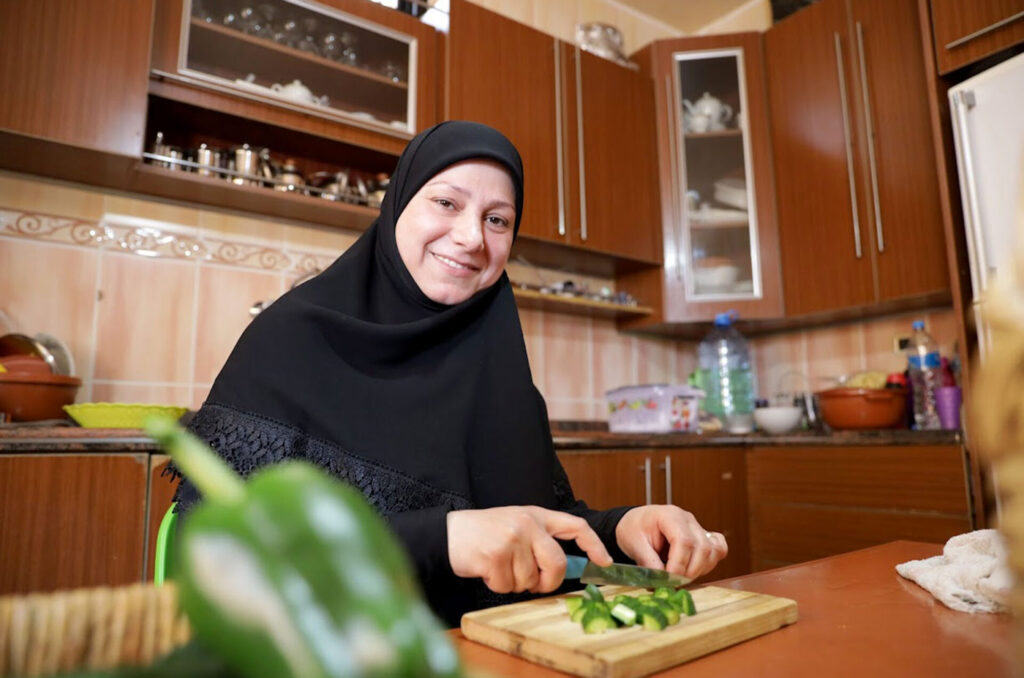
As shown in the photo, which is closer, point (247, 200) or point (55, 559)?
point (55, 559)

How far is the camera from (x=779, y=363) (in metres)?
3.13

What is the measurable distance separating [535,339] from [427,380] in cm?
178

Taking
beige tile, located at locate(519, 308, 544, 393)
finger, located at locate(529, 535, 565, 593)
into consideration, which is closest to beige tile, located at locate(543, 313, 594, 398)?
beige tile, located at locate(519, 308, 544, 393)

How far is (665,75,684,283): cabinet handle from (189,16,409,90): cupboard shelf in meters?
1.26

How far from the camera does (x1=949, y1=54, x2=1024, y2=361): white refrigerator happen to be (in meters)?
1.87

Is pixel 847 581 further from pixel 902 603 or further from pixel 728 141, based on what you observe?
pixel 728 141

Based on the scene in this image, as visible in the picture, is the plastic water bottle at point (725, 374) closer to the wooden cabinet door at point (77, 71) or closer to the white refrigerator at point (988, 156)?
the white refrigerator at point (988, 156)

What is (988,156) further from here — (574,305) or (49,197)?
(49,197)

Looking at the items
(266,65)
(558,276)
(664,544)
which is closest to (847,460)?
(558,276)

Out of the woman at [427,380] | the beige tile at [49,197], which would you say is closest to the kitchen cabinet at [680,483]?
the woman at [427,380]

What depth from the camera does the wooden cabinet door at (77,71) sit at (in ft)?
5.39

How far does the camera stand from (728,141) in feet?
9.59

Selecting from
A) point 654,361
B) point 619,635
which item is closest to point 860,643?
point 619,635

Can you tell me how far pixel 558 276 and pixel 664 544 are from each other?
2202 millimetres
